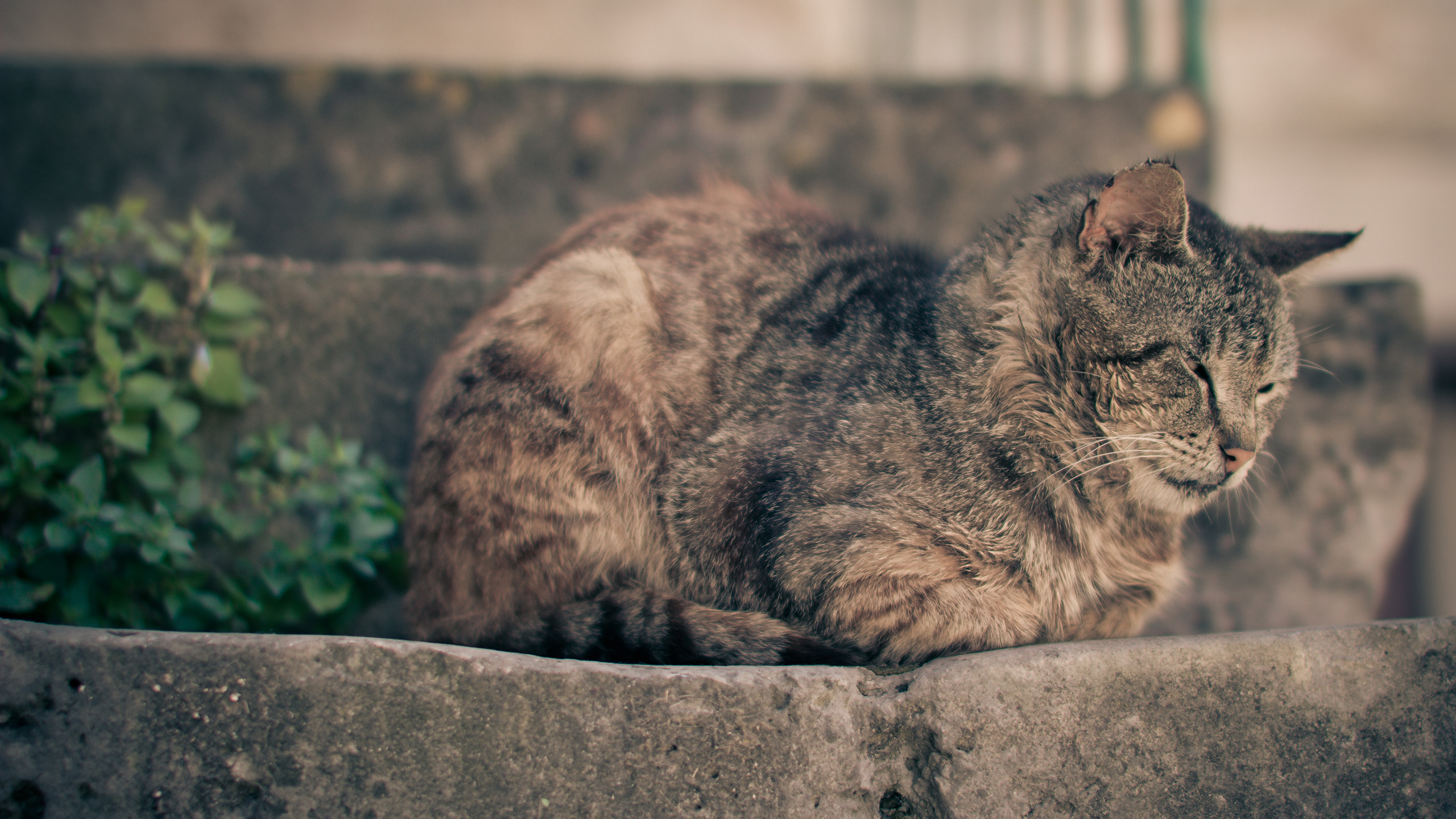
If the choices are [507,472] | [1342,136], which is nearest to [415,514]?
[507,472]

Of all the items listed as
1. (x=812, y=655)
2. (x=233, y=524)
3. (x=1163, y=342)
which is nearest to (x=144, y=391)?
(x=233, y=524)

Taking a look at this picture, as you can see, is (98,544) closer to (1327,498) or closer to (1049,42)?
(1327,498)

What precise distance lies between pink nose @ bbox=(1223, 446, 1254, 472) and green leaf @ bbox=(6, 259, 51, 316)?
3.29m

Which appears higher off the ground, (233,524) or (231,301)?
(231,301)

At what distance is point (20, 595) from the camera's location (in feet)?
7.35

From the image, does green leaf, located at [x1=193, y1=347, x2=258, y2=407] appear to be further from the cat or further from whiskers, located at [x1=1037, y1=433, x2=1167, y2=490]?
whiskers, located at [x1=1037, y1=433, x2=1167, y2=490]

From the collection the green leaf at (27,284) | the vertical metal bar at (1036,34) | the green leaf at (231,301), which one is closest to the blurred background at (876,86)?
the vertical metal bar at (1036,34)

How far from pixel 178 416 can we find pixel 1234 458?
2.96 meters

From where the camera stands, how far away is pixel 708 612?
2146 millimetres

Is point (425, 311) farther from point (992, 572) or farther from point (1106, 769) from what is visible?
point (1106, 769)

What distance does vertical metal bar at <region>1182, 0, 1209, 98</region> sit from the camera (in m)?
4.31

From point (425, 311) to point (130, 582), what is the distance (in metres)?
A: 1.27

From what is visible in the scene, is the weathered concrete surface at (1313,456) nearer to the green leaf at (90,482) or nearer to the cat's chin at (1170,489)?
the green leaf at (90,482)

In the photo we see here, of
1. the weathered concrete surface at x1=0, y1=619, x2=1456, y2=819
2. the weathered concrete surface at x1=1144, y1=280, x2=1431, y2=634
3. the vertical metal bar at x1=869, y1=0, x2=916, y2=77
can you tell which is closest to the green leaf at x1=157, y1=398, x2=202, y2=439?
the weathered concrete surface at x1=0, y1=619, x2=1456, y2=819
